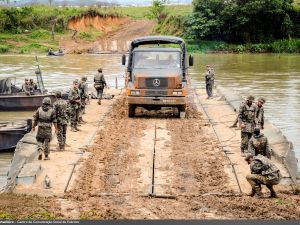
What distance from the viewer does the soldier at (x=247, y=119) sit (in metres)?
14.6

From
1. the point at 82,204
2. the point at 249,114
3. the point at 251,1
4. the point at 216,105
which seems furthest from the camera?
the point at 251,1

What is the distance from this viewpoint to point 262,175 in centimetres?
1132

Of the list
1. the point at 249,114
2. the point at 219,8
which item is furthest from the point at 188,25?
the point at 249,114

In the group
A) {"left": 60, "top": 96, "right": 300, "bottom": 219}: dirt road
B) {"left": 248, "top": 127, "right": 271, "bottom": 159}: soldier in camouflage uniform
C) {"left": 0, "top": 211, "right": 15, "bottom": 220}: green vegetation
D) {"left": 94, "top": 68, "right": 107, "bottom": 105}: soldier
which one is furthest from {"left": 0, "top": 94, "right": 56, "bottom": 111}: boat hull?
{"left": 0, "top": 211, "right": 15, "bottom": 220}: green vegetation

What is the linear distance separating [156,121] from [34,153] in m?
6.06

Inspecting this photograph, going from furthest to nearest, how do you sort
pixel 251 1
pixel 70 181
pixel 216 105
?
1. pixel 251 1
2. pixel 216 105
3. pixel 70 181

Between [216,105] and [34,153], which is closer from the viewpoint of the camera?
[34,153]

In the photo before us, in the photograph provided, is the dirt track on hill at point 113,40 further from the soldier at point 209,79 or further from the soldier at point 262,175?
the soldier at point 262,175

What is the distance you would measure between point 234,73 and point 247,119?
29881 mm

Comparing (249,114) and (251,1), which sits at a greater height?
(251,1)

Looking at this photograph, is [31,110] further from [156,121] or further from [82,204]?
[82,204]

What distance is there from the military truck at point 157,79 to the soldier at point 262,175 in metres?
8.56

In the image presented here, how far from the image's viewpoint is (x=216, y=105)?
2422 centimetres

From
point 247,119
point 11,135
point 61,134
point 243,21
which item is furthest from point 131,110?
point 243,21
